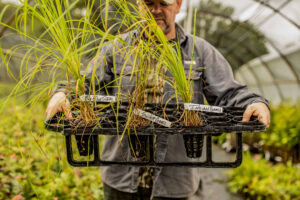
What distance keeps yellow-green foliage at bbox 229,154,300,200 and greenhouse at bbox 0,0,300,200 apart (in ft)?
0.05

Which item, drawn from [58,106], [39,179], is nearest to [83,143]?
[58,106]

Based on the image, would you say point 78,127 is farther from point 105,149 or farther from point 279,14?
point 279,14

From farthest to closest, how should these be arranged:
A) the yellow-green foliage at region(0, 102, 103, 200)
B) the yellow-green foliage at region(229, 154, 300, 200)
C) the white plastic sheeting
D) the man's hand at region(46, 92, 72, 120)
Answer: the white plastic sheeting → the yellow-green foliage at region(229, 154, 300, 200) → the yellow-green foliage at region(0, 102, 103, 200) → the man's hand at region(46, 92, 72, 120)

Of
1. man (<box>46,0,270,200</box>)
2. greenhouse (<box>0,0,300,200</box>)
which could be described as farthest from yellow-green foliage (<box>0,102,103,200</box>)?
man (<box>46,0,270,200</box>)

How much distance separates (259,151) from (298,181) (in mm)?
1912

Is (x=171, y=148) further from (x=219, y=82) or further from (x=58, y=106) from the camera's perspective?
(x=58, y=106)

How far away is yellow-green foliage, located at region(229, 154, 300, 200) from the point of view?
277 cm

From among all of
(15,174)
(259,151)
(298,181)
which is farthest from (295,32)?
(15,174)

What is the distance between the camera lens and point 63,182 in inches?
75.2

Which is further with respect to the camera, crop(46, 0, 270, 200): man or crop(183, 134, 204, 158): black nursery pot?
crop(46, 0, 270, 200): man

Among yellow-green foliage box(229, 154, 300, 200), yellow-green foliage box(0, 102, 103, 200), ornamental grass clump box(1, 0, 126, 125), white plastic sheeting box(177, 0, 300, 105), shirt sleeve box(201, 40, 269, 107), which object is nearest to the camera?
ornamental grass clump box(1, 0, 126, 125)

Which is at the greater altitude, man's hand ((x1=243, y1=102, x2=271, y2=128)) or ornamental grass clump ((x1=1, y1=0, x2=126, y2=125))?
ornamental grass clump ((x1=1, y1=0, x2=126, y2=125))

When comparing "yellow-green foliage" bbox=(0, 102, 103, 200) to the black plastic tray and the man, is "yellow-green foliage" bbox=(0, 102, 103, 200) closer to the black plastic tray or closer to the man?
the man

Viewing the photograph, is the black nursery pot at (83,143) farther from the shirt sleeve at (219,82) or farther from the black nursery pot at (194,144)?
the shirt sleeve at (219,82)
